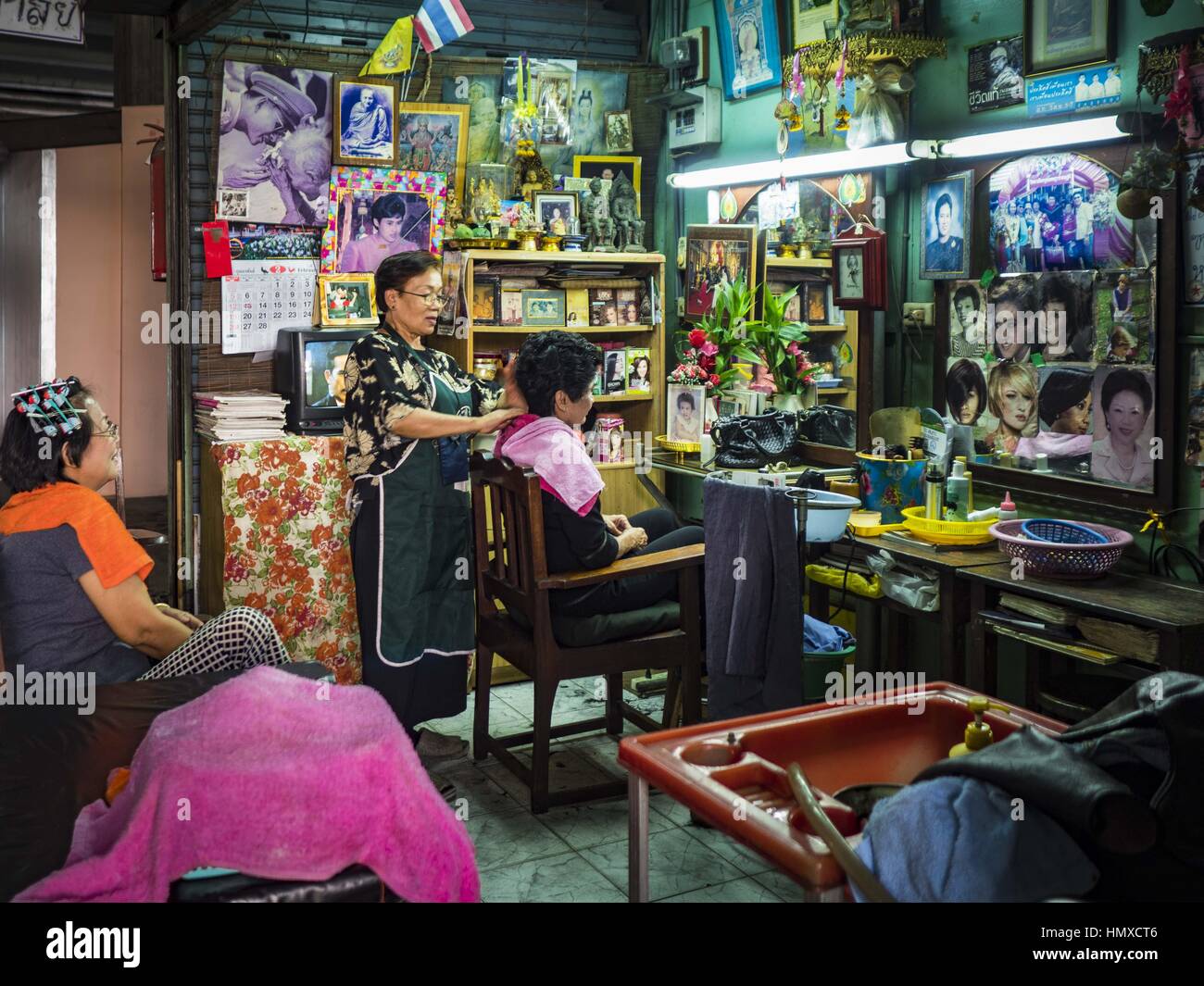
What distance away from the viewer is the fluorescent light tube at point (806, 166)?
14.0 ft

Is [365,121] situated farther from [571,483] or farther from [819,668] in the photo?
[819,668]

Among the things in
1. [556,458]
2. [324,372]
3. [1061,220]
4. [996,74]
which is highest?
[996,74]

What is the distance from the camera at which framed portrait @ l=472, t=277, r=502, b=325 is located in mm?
5148

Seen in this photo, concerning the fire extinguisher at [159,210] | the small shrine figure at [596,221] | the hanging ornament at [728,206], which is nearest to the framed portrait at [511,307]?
the small shrine figure at [596,221]

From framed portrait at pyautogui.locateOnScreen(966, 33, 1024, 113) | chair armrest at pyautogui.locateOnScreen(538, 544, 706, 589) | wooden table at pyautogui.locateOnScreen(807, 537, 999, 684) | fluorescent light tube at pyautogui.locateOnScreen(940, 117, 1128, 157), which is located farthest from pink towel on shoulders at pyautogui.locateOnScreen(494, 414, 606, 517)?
framed portrait at pyautogui.locateOnScreen(966, 33, 1024, 113)

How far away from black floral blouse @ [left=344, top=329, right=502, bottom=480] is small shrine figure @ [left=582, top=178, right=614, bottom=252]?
6.08ft

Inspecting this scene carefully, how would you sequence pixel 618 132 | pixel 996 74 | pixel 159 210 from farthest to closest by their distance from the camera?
1. pixel 618 132
2. pixel 159 210
3. pixel 996 74

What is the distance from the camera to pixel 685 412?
5.20 metres

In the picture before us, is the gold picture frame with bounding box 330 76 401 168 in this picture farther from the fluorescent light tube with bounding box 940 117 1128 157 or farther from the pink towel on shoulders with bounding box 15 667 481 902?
the pink towel on shoulders with bounding box 15 667 481 902

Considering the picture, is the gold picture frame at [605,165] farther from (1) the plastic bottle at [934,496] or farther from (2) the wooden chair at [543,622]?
(1) the plastic bottle at [934,496]

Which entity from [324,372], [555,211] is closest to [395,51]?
[555,211]

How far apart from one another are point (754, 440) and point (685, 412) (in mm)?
560

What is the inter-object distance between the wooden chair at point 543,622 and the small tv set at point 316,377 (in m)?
1.09
